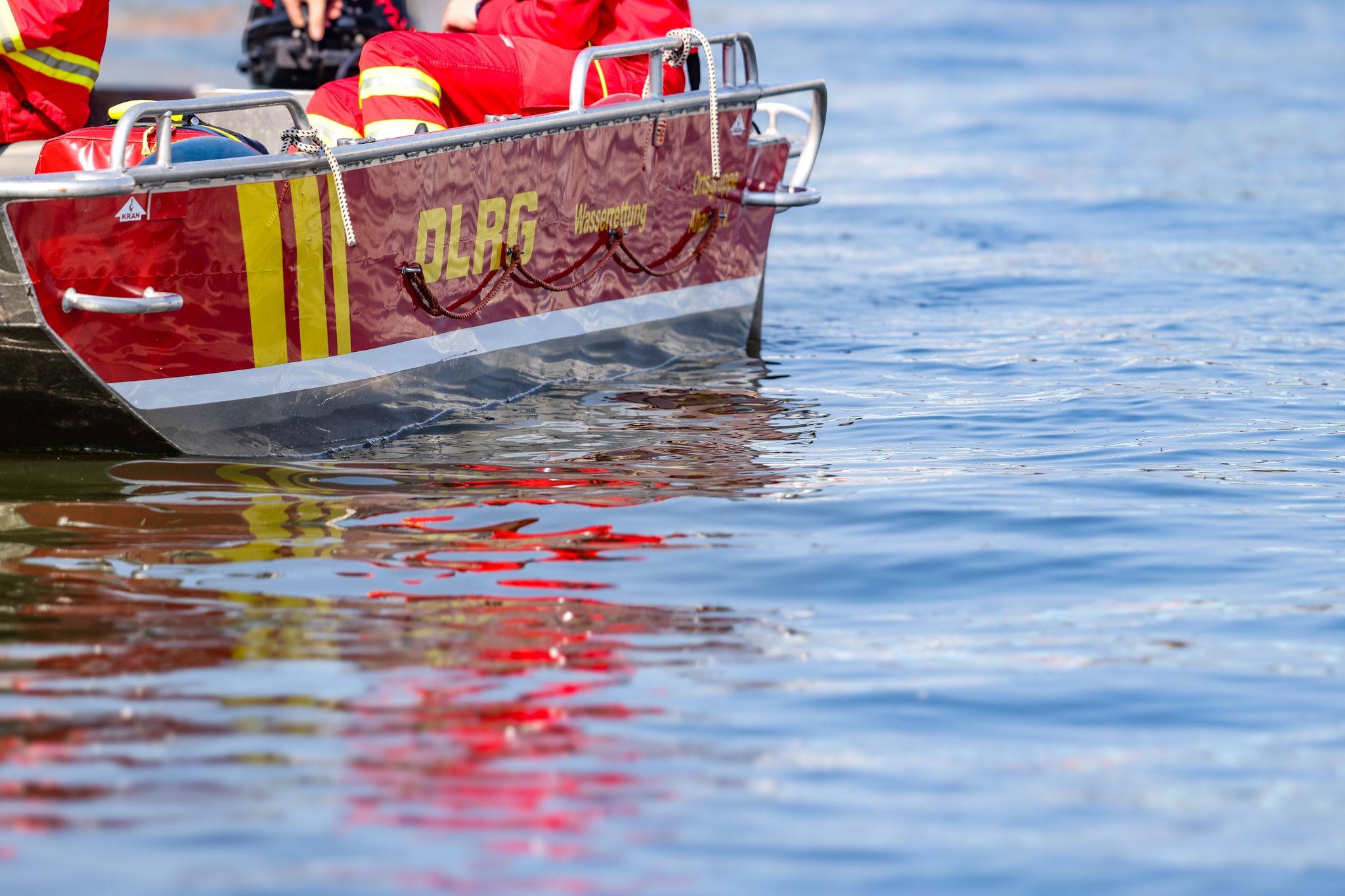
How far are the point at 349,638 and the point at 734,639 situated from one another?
0.82m

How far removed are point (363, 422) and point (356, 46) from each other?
9.66 feet

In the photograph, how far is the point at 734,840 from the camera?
9.36ft

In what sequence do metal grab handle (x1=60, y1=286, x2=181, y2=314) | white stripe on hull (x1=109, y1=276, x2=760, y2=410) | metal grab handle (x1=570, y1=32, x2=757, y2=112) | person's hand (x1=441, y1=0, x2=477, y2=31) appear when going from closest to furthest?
metal grab handle (x1=60, y1=286, x2=181, y2=314), white stripe on hull (x1=109, y1=276, x2=760, y2=410), metal grab handle (x1=570, y1=32, x2=757, y2=112), person's hand (x1=441, y1=0, x2=477, y2=31)

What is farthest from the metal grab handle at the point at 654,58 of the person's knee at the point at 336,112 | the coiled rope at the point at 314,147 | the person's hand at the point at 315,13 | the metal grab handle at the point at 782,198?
the person's hand at the point at 315,13

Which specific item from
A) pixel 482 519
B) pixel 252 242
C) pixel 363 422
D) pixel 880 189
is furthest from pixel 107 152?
pixel 880 189

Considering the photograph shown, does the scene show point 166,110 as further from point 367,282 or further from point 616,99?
point 616,99

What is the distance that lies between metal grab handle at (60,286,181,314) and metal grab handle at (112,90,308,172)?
340mm

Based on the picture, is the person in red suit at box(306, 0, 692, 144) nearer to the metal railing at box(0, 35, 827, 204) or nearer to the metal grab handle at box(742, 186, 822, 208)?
the metal railing at box(0, 35, 827, 204)

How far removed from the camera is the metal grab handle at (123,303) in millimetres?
4523

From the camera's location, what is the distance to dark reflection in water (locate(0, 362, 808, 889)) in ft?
9.70

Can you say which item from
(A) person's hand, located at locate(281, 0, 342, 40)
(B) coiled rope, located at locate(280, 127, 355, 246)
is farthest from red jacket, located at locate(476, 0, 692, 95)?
(A) person's hand, located at locate(281, 0, 342, 40)

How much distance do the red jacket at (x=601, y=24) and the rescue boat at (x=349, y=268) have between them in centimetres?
22

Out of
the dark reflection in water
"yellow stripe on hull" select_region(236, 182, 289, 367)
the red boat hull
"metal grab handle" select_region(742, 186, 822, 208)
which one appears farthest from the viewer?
"metal grab handle" select_region(742, 186, 822, 208)

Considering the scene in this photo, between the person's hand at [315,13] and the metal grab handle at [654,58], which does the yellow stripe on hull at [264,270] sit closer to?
the metal grab handle at [654,58]
